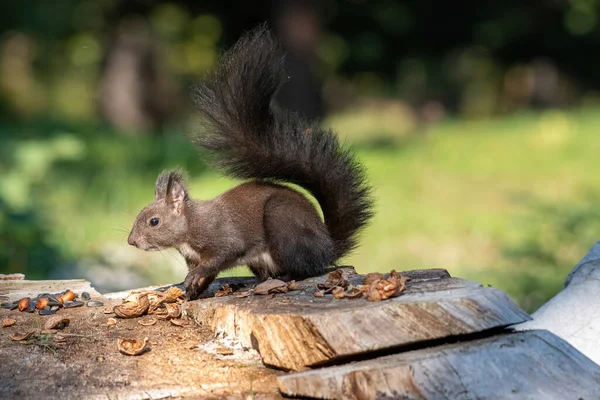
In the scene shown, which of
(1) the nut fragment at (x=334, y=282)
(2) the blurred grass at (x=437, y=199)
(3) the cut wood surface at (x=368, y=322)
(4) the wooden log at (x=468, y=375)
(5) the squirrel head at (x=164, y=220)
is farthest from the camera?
(2) the blurred grass at (x=437, y=199)

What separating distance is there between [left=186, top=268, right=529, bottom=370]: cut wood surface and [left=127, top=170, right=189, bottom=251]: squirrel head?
75 centimetres

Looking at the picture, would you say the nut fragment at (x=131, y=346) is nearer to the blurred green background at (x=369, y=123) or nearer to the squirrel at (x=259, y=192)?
the squirrel at (x=259, y=192)

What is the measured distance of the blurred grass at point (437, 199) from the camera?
14.1ft

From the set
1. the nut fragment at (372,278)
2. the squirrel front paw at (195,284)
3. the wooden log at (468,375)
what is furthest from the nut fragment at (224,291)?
the wooden log at (468,375)

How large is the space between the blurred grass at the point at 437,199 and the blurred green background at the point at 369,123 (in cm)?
2

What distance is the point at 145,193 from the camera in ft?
17.3

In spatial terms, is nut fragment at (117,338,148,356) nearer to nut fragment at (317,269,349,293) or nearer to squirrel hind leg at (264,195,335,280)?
nut fragment at (317,269,349,293)

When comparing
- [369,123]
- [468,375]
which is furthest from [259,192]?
[369,123]

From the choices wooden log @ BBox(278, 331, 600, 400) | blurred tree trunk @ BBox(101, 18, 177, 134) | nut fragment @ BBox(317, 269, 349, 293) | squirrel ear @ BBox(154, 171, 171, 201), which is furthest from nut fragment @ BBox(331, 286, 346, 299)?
blurred tree trunk @ BBox(101, 18, 177, 134)

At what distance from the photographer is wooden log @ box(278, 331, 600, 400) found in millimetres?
1707

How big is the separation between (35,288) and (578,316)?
5.21 feet

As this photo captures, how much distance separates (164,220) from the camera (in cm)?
271

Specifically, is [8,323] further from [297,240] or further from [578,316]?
[578,316]

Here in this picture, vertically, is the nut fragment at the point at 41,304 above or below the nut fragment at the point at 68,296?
below
